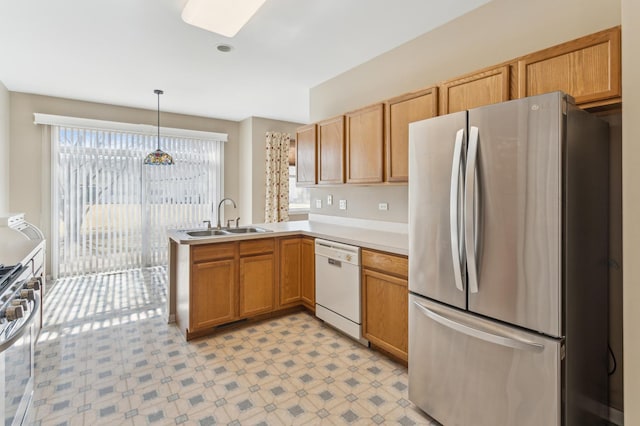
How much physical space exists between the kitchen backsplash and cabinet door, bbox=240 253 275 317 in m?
1.13

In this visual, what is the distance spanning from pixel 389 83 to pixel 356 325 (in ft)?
7.80

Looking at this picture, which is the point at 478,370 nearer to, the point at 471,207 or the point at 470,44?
the point at 471,207

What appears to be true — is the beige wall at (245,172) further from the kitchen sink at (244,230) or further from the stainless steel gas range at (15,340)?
the stainless steel gas range at (15,340)

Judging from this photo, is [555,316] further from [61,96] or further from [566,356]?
[61,96]

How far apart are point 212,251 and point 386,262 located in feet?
4.97

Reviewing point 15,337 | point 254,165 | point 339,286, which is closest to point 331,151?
point 339,286

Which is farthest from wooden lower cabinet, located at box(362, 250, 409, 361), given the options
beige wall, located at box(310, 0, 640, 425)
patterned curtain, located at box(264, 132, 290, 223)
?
patterned curtain, located at box(264, 132, 290, 223)

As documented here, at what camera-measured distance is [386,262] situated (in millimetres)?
2461

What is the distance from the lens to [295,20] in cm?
276

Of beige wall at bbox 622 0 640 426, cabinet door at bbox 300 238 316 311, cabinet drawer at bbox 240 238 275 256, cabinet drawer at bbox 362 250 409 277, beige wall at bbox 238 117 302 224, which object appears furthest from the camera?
beige wall at bbox 238 117 302 224

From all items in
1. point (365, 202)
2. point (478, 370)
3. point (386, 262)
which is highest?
point (365, 202)

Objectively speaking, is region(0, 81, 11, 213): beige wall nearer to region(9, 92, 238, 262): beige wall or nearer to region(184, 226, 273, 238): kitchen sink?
region(9, 92, 238, 262): beige wall

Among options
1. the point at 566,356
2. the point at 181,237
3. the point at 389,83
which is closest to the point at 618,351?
the point at 566,356

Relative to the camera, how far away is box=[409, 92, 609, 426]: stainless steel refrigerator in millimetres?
1382
